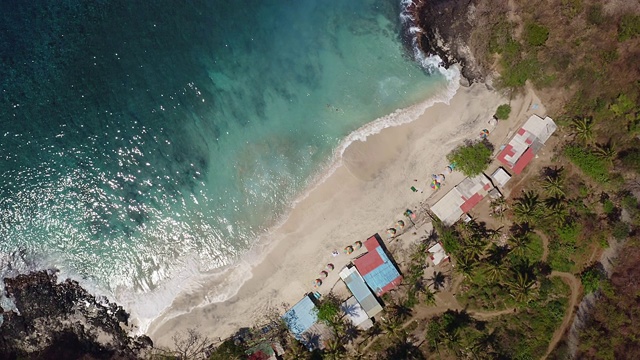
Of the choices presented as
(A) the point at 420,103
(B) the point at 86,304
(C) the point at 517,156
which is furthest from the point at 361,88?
(B) the point at 86,304

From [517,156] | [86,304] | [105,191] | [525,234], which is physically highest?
[105,191]

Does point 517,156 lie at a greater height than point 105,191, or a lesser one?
lesser

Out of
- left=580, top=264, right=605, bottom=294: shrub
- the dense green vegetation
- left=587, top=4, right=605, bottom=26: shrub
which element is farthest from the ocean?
the dense green vegetation

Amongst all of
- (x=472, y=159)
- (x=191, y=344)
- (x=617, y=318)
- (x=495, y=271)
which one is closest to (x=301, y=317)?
(x=191, y=344)

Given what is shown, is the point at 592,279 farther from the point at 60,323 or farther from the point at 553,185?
the point at 60,323

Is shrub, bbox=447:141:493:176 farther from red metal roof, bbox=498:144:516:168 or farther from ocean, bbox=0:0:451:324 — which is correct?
ocean, bbox=0:0:451:324

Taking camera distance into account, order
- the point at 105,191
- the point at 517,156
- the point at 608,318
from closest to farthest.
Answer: the point at 608,318 → the point at 517,156 → the point at 105,191

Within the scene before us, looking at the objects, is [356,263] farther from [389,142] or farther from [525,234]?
[525,234]
